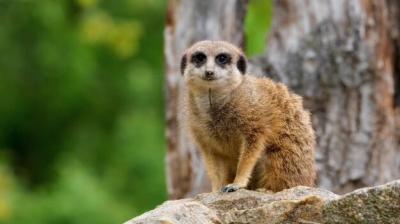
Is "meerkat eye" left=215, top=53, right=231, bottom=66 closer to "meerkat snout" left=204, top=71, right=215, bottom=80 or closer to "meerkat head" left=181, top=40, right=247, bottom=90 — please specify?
"meerkat head" left=181, top=40, right=247, bottom=90

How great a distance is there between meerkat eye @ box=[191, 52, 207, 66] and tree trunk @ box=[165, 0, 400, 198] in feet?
6.18

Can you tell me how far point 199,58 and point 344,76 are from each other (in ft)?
7.16

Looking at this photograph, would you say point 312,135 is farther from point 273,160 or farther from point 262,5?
point 262,5

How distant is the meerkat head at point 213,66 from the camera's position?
31.3 ft

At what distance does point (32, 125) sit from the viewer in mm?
24828

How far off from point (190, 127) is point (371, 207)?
258 cm

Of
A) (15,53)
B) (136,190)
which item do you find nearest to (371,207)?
(136,190)

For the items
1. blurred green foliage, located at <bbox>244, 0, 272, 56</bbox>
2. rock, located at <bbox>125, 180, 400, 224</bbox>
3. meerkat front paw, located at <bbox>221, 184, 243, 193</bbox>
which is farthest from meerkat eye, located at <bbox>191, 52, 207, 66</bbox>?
blurred green foliage, located at <bbox>244, 0, 272, 56</bbox>

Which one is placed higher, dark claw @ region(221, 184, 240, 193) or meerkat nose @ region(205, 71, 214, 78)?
meerkat nose @ region(205, 71, 214, 78)

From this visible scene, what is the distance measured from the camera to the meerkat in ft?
30.6

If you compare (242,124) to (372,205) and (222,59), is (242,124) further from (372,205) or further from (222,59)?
(372,205)

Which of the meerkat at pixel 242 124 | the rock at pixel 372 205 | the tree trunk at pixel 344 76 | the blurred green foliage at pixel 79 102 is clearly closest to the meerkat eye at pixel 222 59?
the meerkat at pixel 242 124

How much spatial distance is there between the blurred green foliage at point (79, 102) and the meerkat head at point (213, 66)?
10.4 metres

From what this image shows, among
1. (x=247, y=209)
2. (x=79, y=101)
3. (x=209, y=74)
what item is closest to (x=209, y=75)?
(x=209, y=74)
